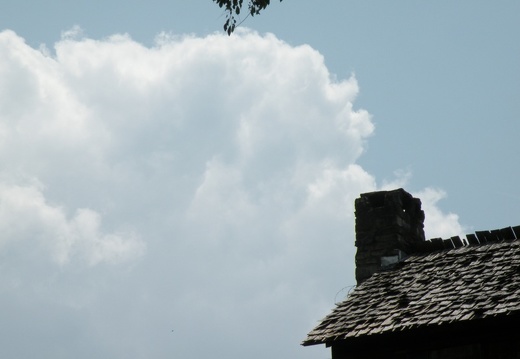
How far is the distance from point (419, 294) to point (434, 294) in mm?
310

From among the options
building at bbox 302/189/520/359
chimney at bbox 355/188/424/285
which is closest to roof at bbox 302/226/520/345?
building at bbox 302/189/520/359

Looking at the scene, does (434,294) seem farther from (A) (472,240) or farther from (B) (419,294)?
(A) (472,240)

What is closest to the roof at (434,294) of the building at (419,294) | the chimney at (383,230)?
the building at (419,294)

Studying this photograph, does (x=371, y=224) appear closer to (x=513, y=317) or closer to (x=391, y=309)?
(x=391, y=309)

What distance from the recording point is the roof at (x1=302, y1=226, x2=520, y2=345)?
43.1 feet

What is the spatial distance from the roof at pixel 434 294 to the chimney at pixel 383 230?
45 cm

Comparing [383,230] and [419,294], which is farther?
[383,230]

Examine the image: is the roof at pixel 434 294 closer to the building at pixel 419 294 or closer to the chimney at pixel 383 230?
the building at pixel 419 294

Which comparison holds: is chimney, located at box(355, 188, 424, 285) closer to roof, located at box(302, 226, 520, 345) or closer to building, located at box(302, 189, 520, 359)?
building, located at box(302, 189, 520, 359)

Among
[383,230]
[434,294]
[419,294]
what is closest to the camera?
[434,294]

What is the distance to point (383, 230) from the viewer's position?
17.1 metres

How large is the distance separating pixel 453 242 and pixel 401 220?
3.86 ft

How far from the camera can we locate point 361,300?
1523 cm

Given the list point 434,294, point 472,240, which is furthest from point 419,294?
point 472,240
